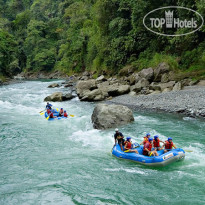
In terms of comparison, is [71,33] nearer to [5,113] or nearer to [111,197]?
[5,113]

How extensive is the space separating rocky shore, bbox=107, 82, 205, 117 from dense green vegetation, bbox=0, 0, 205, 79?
3893mm

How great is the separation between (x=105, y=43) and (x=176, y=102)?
1636 centimetres

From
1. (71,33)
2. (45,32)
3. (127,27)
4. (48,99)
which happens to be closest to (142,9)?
(127,27)

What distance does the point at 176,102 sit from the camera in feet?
47.7

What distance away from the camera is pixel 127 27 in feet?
82.2

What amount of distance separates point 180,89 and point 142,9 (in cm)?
918

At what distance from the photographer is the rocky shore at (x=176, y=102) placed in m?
13.2

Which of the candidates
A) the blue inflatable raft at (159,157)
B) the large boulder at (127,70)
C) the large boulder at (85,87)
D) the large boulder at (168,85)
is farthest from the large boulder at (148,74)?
the blue inflatable raft at (159,157)

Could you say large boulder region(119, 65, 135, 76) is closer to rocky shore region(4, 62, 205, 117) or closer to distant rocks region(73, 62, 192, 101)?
rocky shore region(4, 62, 205, 117)

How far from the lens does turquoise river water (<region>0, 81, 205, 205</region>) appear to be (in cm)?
612

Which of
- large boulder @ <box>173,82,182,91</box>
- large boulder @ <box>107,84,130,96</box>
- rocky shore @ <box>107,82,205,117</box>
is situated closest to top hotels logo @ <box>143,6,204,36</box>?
large boulder @ <box>173,82,182,91</box>

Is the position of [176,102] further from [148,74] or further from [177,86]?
[148,74]

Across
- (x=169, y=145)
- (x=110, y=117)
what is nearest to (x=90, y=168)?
(x=169, y=145)

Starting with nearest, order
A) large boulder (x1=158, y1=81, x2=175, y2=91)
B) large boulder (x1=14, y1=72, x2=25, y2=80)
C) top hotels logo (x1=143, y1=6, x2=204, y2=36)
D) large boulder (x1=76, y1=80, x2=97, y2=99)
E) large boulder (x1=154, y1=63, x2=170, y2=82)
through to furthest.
Result: large boulder (x1=158, y1=81, x2=175, y2=91)
top hotels logo (x1=143, y1=6, x2=204, y2=36)
large boulder (x1=154, y1=63, x2=170, y2=82)
large boulder (x1=76, y1=80, x2=97, y2=99)
large boulder (x1=14, y1=72, x2=25, y2=80)
